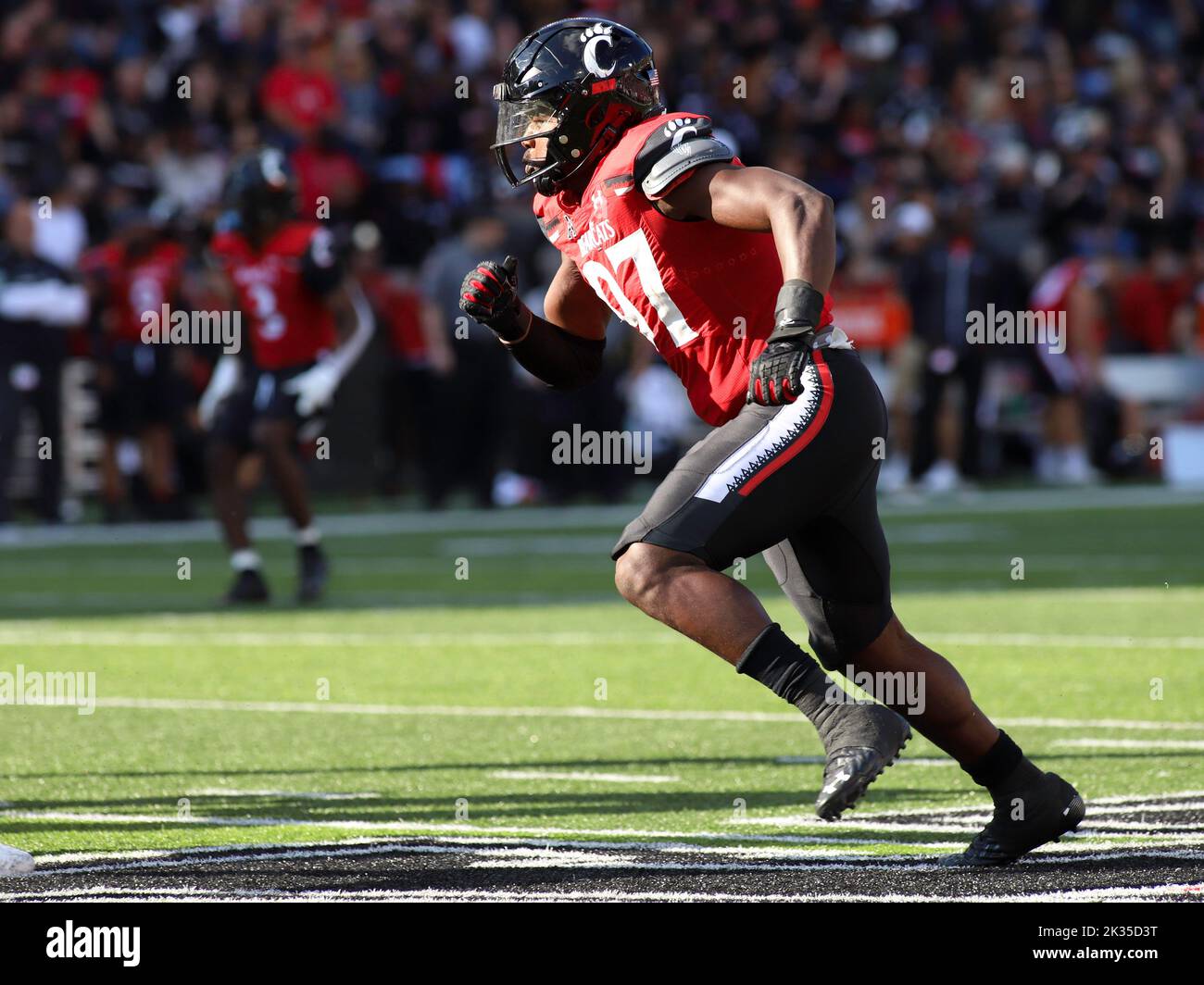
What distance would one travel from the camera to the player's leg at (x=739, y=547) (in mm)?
5109

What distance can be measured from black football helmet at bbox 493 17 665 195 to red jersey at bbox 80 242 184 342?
13.2 m

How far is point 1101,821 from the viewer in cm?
600

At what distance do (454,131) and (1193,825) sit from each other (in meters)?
17.5

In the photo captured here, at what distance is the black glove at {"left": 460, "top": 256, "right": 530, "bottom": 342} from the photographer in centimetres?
596

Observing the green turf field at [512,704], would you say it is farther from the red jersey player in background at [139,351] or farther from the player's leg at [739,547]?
the red jersey player in background at [139,351]

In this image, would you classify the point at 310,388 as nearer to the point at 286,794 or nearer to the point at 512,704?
the point at 512,704

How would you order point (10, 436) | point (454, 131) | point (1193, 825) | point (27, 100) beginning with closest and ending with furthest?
point (1193, 825)
point (10, 436)
point (27, 100)
point (454, 131)

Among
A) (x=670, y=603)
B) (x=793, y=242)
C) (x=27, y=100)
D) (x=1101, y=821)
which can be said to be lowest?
(x=1101, y=821)

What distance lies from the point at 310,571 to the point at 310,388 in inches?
38.2

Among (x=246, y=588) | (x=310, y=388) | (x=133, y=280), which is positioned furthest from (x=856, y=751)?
(x=133, y=280)

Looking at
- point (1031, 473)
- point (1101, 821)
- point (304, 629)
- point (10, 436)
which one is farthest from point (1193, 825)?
point (1031, 473)

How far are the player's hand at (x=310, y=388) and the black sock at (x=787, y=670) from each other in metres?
7.96

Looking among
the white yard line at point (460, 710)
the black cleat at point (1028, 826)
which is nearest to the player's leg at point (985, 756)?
the black cleat at point (1028, 826)
